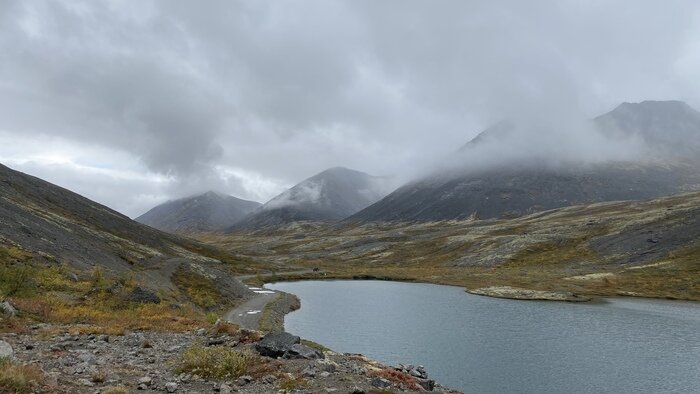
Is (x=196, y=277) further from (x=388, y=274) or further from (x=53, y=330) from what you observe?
(x=388, y=274)

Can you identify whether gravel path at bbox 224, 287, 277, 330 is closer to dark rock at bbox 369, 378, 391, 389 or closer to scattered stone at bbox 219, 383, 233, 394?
dark rock at bbox 369, 378, 391, 389

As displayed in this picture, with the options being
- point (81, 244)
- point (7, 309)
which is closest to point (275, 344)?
point (7, 309)

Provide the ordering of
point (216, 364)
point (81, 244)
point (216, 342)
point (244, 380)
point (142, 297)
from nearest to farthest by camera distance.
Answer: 1. point (244, 380)
2. point (216, 364)
3. point (216, 342)
4. point (142, 297)
5. point (81, 244)

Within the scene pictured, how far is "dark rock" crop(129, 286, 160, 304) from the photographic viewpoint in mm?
51344

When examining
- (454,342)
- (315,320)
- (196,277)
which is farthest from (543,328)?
(196,277)

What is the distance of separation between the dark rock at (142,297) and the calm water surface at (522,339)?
2022 centimetres

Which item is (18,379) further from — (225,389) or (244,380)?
(244,380)

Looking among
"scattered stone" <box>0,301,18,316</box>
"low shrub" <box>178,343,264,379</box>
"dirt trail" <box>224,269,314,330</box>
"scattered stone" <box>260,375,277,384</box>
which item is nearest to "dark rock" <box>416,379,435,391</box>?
"scattered stone" <box>260,375,277,384</box>

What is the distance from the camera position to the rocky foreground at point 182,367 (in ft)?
64.7

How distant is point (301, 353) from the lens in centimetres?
2666

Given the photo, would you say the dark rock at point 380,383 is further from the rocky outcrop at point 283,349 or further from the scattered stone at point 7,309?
the scattered stone at point 7,309

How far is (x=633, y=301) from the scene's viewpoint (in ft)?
356

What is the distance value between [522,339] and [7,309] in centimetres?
Answer: 5728

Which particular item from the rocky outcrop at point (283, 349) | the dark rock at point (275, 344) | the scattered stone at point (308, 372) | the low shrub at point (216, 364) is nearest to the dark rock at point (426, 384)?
the rocky outcrop at point (283, 349)
